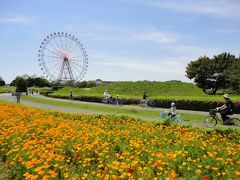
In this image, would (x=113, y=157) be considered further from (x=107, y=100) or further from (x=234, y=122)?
(x=107, y=100)

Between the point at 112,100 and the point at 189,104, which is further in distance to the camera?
the point at 112,100

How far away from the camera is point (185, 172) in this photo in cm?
602

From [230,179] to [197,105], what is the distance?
26244mm

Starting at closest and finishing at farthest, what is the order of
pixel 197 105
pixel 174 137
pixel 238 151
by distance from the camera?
pixel 238 151 < pixel 174 137 < pixel 197 105

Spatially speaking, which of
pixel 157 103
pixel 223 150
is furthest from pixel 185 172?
pixel 157 103

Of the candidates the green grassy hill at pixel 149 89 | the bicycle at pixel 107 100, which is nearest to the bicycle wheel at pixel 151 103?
the bicycle at pixel 107 100

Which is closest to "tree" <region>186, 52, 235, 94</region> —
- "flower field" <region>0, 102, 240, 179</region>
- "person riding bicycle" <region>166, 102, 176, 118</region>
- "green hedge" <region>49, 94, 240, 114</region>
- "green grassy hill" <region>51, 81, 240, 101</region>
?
"green grassy hill" <region>51, 81, 240, 101</region>

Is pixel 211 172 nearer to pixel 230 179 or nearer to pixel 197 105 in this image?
pixel 230 179

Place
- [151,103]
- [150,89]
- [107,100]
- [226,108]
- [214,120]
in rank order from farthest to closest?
[150,89]
[107,100]
[151,103]
[214,120]
[226,108]

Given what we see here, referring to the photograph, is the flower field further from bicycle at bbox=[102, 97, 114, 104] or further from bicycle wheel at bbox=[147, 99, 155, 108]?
bicycle at bbox=[102, 97, 114, 104]

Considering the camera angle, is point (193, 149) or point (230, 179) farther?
point (193, 149)

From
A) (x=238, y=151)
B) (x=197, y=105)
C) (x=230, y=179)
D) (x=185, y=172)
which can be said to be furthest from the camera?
(x=197, y=105)

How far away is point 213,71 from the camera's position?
80.2m

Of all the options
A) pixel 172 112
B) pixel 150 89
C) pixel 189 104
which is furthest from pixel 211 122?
pixel 150 89
